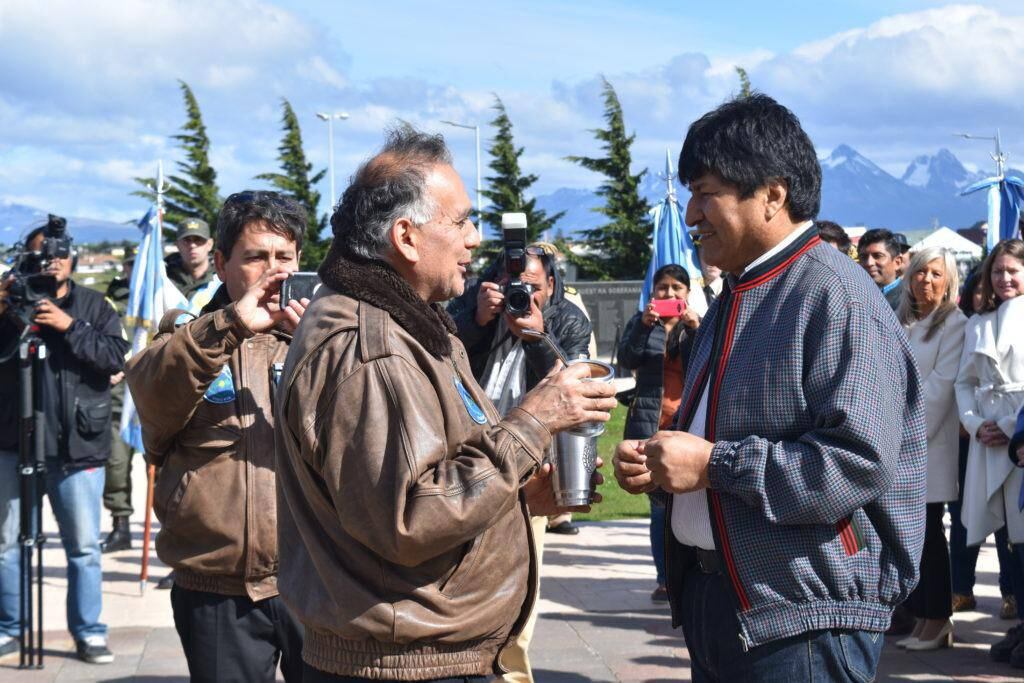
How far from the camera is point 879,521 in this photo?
2752mm

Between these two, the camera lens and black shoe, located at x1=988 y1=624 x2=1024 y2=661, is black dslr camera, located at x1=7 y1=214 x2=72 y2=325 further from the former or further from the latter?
black shoe, located at x1=988 y1=624 x2=1024 y2=661

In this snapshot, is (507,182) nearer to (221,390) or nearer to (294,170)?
(294,170)

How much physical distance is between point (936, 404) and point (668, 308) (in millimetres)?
1710

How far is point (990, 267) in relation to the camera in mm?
6605

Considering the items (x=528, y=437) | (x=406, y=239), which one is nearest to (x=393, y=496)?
(x=528, y=437)

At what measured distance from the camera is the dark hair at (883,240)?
28.3ft

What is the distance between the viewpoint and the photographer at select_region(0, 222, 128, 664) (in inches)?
254

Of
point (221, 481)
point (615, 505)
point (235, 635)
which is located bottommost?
point (615, 505)

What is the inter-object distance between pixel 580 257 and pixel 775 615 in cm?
3388

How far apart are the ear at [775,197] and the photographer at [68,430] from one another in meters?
4.64

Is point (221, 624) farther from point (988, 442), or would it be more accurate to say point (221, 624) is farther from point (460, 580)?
point (988, 442)

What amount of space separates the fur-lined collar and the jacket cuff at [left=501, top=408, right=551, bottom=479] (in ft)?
0.81

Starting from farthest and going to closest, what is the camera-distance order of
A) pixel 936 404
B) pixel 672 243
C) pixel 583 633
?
pixel 672 243 → pixel 583 633 → pixel 936 404

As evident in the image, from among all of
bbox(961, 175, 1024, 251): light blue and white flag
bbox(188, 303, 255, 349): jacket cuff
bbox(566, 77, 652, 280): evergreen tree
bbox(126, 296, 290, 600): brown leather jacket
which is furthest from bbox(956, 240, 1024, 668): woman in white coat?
bbox(566, 77, 652, 280): evergreen tree
